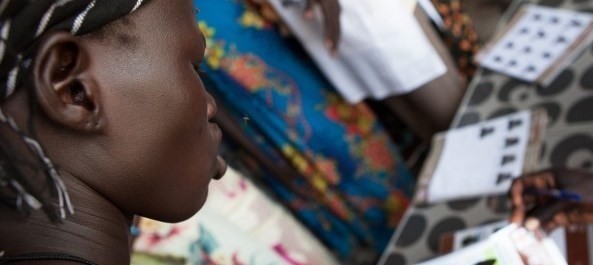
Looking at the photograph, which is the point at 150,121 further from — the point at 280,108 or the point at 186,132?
the point at 280,108

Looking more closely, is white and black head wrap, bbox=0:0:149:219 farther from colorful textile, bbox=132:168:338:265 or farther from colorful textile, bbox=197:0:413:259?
colorful textile, bbox=197:0:413:259

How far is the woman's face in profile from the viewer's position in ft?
1.69

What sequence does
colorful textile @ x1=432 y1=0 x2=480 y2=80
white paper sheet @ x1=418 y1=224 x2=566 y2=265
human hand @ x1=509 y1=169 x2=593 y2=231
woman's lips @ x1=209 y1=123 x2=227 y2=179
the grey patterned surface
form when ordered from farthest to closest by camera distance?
1. colorful textile @ x1=432 y1=0 x2=480 y2=80
2. the grey patterned surface
3. human hand @ x1=509 y1=169 x2=593 y2=231
4. white paper sheet @ x1=418 y1=224 x2=566 y2=265
5. woman's lips @ x1=209 y1=123 x2=227 y2=179

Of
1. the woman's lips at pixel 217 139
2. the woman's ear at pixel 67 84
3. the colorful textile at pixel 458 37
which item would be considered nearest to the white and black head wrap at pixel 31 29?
the woman's ear at pixel 67 84

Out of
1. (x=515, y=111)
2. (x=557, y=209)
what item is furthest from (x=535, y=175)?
(x=515, y=111)

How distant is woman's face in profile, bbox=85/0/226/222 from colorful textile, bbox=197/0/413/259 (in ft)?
2.84

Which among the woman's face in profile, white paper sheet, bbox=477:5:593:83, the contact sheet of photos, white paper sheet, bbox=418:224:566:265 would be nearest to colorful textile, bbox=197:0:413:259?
the contact sheet of photos

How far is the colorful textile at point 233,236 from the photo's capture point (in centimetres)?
108

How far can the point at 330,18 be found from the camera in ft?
4.77

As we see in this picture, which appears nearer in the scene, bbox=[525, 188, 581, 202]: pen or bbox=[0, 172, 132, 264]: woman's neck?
bbox=[0, 172, 132, 264]: woman's neck

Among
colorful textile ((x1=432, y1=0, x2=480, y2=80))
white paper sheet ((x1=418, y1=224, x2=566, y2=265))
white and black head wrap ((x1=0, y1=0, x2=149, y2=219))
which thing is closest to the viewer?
white and black head wrap ((x1=0, y1=0, x2=149, y2=219))

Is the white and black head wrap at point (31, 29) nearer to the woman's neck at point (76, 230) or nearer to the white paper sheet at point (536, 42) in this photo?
the woman's neck at point (76, 230)

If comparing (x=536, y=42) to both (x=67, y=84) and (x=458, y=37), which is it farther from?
(x=67, y=84)

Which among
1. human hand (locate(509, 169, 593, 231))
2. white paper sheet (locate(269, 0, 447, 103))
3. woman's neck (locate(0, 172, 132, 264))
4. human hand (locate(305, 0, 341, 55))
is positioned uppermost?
woman's neck (locate(0, 172, 132, 264))
